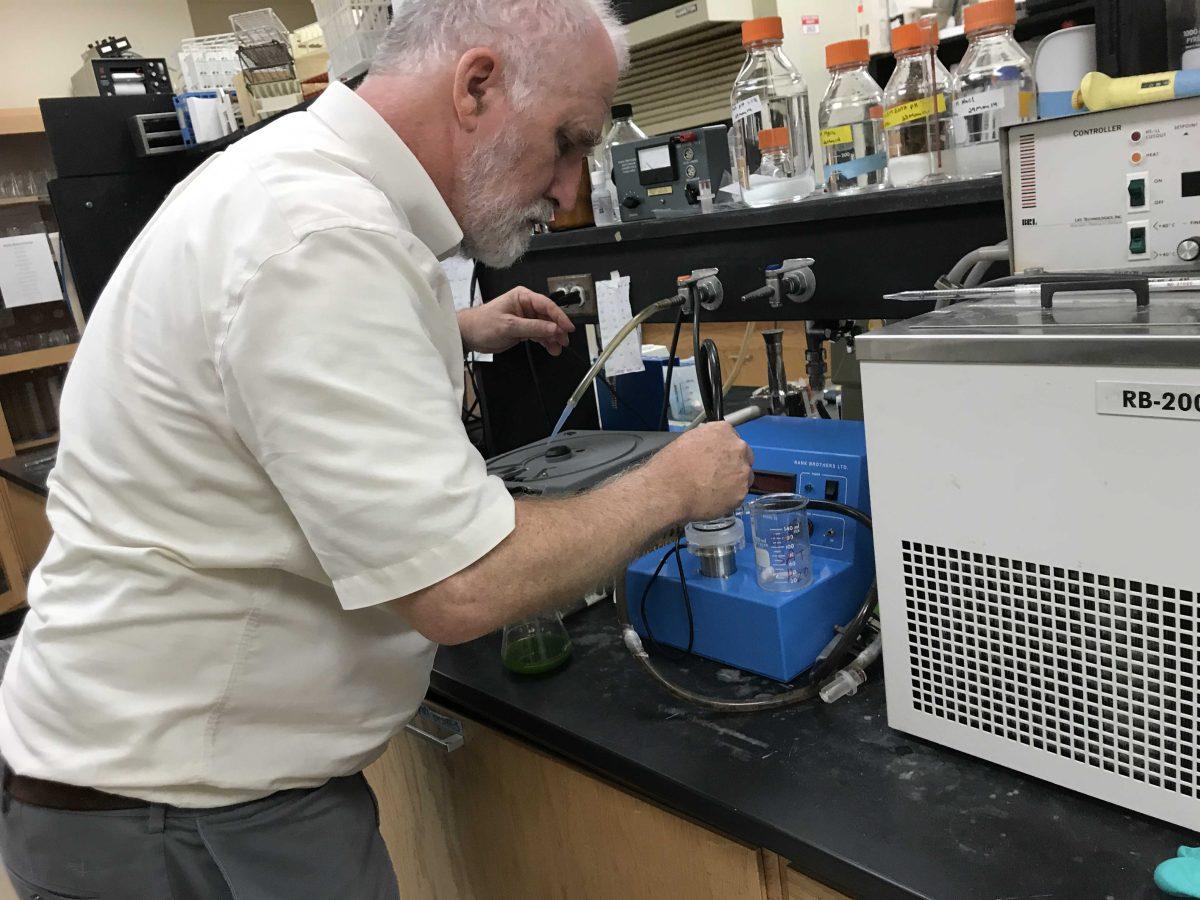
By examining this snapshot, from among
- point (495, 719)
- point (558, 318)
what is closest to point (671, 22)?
point (558, 318)

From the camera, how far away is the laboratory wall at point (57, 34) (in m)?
4.15

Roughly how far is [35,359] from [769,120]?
3848 mm

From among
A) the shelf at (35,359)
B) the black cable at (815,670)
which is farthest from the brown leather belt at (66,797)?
the shelf at (35,359)

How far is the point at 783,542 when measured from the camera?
3.30ft

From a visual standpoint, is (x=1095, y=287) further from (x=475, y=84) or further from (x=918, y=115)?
(x=475, y=84)

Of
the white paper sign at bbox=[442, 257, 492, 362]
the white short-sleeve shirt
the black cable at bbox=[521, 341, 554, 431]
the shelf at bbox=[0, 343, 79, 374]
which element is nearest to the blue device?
the white short-sleeve shirt

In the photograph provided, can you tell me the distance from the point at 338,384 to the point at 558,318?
825 mm

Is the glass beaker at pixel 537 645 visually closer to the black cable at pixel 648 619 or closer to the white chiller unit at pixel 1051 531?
the black cable at pixel 648 619

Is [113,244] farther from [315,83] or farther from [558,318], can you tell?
[558,318]

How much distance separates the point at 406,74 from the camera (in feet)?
3.01

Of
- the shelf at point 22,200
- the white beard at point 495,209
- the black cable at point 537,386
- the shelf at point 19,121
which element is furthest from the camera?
the shelf at point 22,200

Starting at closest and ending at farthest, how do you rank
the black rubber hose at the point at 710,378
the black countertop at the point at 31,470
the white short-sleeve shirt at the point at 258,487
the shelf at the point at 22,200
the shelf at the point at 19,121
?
the white short-sleeve shirt at the point at 258,487 < the black rubber hose at the point at 710,378 < the black countertop at the point at 31,470 < the shelf at the point at 19,121 < the shelf at the point at 22,200

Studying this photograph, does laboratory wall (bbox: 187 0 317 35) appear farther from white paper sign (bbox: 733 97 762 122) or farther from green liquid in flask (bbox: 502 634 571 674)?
green liquid in flask (bbox: 502 634 571 674)

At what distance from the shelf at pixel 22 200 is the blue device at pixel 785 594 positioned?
4172 mm
